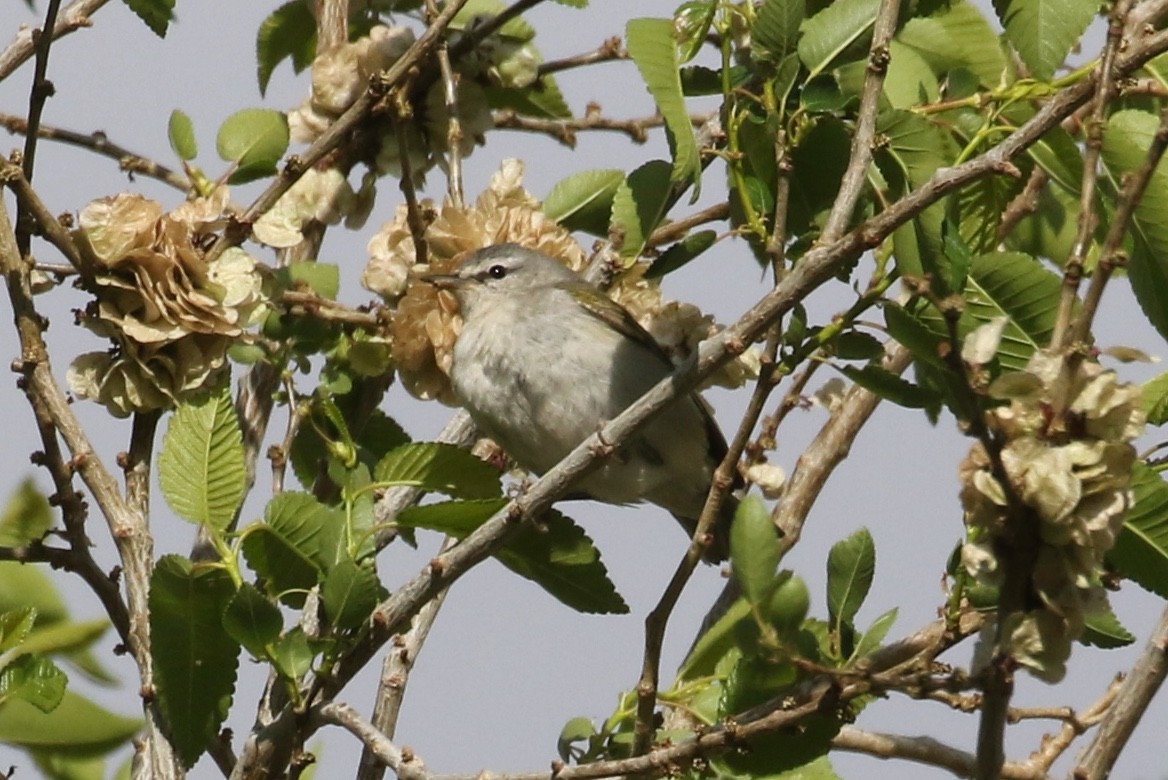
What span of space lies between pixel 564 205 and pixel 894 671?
1811mm

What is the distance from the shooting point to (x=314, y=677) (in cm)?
276

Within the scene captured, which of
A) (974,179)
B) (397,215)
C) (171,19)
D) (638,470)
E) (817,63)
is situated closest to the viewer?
(974,179)

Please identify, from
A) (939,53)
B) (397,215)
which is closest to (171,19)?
(397,215)

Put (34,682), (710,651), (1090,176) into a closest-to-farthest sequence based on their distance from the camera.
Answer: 1. (1090,176)
2. (34,682)
3. (710,651)

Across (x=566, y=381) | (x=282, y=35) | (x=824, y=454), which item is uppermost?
(x=282, y=35)

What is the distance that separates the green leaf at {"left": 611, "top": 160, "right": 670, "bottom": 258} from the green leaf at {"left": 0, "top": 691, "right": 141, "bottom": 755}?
1.29m

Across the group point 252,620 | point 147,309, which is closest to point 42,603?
point 147,309

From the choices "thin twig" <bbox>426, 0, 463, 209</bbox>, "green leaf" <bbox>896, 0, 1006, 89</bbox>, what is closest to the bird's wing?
"thin twig" <bbox>426, 0, 463, 209</bbox>

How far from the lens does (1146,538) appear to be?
89.8 inches

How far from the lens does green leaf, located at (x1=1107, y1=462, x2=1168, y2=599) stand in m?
2.24

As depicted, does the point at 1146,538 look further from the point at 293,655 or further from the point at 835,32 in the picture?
the point at 293,655

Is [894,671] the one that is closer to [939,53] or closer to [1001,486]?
[1001,486]

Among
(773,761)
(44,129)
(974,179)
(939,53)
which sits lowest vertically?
(773,761)

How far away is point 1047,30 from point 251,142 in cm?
170
